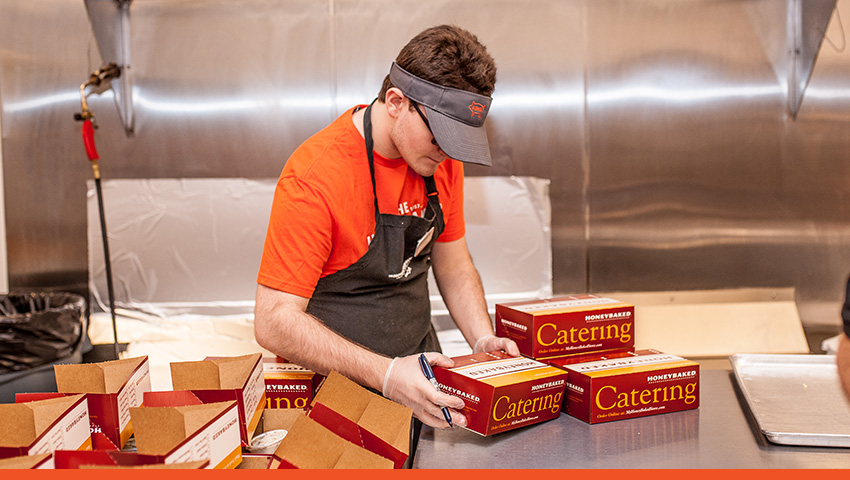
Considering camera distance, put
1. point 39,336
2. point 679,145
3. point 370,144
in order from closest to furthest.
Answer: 1. point 370,144
2. point 39,336
3. point 679,145

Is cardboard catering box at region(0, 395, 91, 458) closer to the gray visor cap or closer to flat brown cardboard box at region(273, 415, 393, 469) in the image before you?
flat brown cardboard box at region(273, 415, 393, 469)

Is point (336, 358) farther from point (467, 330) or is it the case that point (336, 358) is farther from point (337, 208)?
point (467, 330)

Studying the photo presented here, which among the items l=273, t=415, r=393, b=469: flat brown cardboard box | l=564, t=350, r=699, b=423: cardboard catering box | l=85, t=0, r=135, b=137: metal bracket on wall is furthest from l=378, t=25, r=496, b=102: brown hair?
l=85, t=0, r=135, b=137: metal bracket on wall

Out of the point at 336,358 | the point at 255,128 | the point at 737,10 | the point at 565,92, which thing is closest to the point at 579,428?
the point at 336,358

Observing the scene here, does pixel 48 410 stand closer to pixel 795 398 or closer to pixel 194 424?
pixel 194 424

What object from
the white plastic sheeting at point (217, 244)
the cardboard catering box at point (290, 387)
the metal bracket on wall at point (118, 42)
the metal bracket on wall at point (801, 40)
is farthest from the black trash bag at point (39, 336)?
the metal bracket on wall at point (801, 40)

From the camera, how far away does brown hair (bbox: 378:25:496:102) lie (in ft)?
4.13

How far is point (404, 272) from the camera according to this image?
1530mm

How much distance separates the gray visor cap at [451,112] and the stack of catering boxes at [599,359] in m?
0.34

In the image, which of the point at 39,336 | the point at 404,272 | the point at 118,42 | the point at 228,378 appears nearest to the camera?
the point at 228,378

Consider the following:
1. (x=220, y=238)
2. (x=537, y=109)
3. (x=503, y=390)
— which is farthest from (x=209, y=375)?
(x=537, y=109)

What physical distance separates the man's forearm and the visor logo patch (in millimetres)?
504

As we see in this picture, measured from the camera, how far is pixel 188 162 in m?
2.58

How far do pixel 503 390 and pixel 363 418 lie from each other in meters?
0.24
